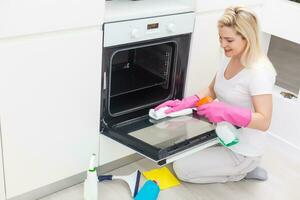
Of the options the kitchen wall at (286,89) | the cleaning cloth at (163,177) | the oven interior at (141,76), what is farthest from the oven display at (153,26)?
the kitchen wall at (286,89)

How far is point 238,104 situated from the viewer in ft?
6.29

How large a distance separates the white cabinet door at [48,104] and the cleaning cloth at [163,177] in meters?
0.35

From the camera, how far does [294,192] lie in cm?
210

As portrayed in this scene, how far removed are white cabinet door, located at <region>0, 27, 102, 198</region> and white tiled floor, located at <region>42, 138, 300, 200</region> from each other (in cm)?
18

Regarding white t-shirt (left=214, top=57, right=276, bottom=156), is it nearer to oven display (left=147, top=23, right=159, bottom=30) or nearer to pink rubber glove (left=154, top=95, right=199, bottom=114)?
pink rubber glove (left=154, top=95, right=199, bottom=114)

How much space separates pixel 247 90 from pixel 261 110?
12cm

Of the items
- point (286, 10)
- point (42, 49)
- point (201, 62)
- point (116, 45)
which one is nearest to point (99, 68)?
point (116, 45)

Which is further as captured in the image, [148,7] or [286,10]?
[286,10]

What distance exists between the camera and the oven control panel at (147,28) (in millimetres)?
1761

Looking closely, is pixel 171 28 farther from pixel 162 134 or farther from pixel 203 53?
pixel 162 134

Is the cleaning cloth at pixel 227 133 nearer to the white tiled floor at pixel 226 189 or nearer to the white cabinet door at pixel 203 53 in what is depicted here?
the white tiled floor at pixel 226 189

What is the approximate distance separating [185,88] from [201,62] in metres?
0.16

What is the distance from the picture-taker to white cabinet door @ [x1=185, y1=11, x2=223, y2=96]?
212cm

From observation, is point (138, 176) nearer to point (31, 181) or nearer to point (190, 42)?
point (31, 181)
